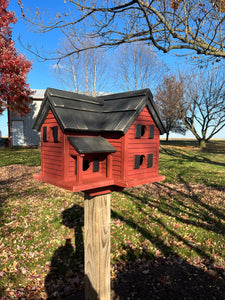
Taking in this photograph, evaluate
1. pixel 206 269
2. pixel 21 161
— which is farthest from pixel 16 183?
pixel 206 269

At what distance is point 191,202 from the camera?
29.1 ft

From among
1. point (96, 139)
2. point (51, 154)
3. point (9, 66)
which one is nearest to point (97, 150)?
point (96, 139)

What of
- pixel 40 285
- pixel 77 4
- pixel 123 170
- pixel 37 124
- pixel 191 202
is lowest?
pixel 40 285

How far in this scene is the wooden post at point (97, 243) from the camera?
10.5 ft

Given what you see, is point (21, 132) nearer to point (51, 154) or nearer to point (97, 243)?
point (51, 154)

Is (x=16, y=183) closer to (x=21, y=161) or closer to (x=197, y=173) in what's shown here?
(x=21, y=161)

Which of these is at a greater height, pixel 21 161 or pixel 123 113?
pixel 123 113

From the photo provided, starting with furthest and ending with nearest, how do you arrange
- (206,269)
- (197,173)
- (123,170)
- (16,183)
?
(197,173), (16,183), (206,269), (123,170)

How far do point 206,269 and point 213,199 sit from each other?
4.59 meters

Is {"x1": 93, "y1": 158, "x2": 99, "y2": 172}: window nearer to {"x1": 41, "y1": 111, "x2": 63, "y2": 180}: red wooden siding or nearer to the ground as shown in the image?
{"x1": 41, "y1": 111, "x2": 63, "y2": 180}: red wooden siding

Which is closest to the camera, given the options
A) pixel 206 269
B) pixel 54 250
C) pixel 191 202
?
pixel 206 269

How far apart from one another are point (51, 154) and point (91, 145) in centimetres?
82

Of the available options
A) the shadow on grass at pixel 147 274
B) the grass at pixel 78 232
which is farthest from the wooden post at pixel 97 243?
the grass at pixel 78 232

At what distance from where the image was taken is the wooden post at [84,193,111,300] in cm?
319
